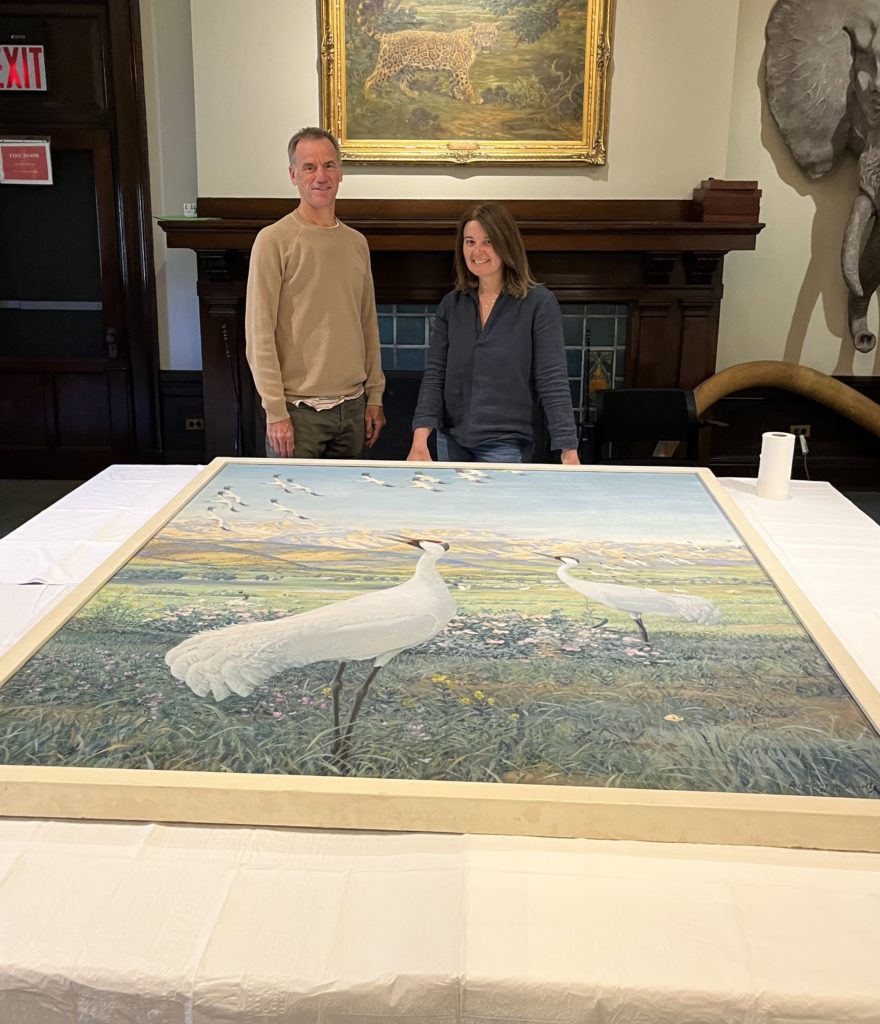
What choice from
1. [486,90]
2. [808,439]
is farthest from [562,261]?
[808,439]

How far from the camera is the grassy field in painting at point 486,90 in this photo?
3.81 meters

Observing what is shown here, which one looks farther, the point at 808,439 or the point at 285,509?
the point at 808,439

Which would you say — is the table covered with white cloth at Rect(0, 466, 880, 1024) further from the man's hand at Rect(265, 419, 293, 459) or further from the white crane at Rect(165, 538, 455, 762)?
the man's hand at Rect(265, 419, 293, 459)

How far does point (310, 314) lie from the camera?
250 centimetres

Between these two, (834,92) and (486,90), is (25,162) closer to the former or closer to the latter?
(486,90)

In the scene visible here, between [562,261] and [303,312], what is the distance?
5.79ft

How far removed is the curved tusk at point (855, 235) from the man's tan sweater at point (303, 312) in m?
2.34

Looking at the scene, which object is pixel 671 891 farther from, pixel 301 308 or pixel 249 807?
pixel 301 308

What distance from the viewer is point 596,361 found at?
4234 millimetres

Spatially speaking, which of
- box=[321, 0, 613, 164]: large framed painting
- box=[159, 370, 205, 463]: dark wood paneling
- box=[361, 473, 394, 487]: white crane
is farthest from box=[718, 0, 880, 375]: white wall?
box=[361, 473, 394, 487]: white crane

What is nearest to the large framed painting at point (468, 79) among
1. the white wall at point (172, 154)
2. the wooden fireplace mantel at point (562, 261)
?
the wooden fireplace mantel at point (562, 261)

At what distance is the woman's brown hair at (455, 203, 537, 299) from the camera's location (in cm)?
235

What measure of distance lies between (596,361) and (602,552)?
2.70 meters

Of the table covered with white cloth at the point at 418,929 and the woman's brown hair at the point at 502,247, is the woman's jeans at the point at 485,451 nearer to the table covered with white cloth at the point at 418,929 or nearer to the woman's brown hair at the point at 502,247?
the woman's brown hair at the point at 502,247
